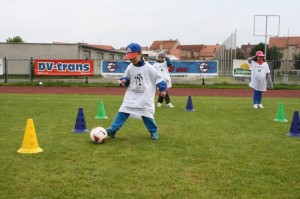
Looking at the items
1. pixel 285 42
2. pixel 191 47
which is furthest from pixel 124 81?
pixel 191 47

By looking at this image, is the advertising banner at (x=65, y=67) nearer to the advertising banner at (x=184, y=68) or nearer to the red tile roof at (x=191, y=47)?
the advertising banner at (x=184, y=68)

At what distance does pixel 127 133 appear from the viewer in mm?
7484

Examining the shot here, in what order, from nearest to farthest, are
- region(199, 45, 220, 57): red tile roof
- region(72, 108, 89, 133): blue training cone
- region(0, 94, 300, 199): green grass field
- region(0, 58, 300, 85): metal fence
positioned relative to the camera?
region(0, 94, 300, 199): green grass field → region(72, 108, 89, 133): blue training cone → region(0, 58, 300, 85): metal fence → region(199, 45, 220, 57): red tile roof

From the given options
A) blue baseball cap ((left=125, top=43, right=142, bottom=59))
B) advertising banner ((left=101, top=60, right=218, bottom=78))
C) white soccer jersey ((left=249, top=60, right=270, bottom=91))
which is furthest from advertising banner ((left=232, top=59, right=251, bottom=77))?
blue baseball cap ((left=125, top=43, right=142, bottom=59))

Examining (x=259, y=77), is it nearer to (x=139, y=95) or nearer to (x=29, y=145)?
(x=139, y=95)

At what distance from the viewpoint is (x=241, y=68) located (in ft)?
81.0

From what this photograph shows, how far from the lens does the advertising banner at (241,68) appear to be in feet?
80.6

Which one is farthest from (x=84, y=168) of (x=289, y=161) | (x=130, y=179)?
(x=289, y=161)

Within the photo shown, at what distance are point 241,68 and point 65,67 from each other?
40.0 ft

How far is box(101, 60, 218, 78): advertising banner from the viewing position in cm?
2458

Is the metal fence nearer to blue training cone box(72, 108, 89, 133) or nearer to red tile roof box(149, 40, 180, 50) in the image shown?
blue training cone box(72, 108, 89, 133)

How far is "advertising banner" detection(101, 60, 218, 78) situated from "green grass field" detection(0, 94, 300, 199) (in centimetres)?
1627

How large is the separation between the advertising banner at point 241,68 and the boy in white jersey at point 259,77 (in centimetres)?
1178

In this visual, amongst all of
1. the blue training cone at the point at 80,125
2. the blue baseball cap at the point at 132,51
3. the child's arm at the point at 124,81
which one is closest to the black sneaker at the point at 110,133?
the blue training cone at the point at 80,125
